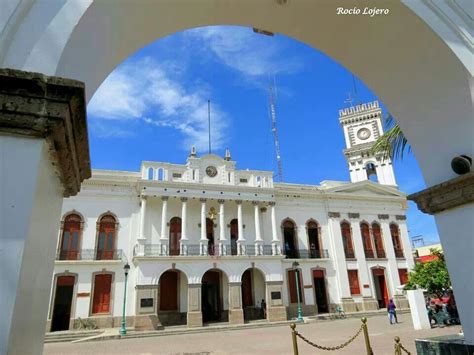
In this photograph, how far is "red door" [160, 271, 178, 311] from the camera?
20.5 m

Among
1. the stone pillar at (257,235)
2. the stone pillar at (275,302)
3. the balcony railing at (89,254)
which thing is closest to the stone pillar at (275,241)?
the stone pillar at (257,235)

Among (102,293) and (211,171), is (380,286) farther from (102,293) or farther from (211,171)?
(102,293)

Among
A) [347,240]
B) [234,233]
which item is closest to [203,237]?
[234,233]

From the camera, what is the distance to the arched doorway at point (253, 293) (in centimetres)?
2177

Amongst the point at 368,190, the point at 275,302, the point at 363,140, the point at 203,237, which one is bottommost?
the point at 275,302

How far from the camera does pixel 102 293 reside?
19.4m

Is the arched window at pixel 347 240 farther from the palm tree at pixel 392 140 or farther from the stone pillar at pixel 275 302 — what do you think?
the palm tree at pixel 392 140

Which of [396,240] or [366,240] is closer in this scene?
[366,240]

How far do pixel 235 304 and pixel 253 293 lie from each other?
8.23ft

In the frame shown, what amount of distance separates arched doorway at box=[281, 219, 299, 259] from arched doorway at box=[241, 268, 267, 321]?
2765mm

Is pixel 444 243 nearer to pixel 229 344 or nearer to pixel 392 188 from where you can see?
pixel 229 344

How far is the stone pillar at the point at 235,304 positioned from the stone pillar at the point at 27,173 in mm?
19208

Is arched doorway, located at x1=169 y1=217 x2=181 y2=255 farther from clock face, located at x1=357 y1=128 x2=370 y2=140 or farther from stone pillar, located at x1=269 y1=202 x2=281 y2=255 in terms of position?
clock face, located at x1=357 y1=128 x2=370 y2=140

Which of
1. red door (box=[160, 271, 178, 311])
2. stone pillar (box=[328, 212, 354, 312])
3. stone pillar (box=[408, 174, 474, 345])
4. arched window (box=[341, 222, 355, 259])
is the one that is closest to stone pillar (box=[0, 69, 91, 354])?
stone pillar (box=[408, 174, 474, 345])
